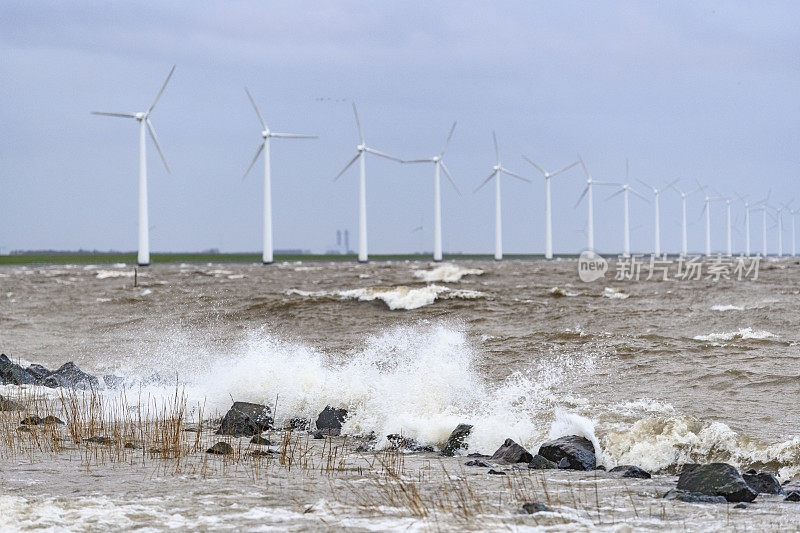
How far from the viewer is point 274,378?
60.4 feet

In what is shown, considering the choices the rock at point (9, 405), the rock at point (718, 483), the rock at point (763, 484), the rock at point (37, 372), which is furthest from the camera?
the rock at point (37, 372)

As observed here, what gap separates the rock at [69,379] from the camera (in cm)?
2019

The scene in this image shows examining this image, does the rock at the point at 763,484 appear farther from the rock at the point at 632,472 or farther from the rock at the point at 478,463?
the rock at the point at 478,463

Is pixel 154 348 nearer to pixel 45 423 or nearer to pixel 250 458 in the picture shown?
pixel 45 423

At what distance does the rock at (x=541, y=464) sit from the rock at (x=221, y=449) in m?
4.19

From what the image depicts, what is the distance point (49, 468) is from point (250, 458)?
8.31ft

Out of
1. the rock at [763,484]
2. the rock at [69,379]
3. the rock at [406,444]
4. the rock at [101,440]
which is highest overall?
the rock at [101,440]

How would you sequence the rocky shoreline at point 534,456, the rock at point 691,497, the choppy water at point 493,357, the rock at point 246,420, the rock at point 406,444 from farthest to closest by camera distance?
the rock at point 246,420 < the choppy water at point 493,357 < the rock at point 406,444 < the rocky shoreline at point 534,456 < the rock at point 691,497

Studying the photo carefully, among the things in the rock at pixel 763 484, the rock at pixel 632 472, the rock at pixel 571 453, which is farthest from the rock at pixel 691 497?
the rock at pixel 571 453

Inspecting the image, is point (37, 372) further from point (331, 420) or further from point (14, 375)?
point (331, 420)

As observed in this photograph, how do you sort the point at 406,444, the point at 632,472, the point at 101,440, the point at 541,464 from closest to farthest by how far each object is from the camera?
1. the point at 632,472
2. the point at 541,464
3. the point at 101,440
4. the point at 406,444

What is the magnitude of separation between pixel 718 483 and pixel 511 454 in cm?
345

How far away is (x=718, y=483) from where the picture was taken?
9922 millimetres

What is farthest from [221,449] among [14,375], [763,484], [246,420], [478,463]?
[14,375]
